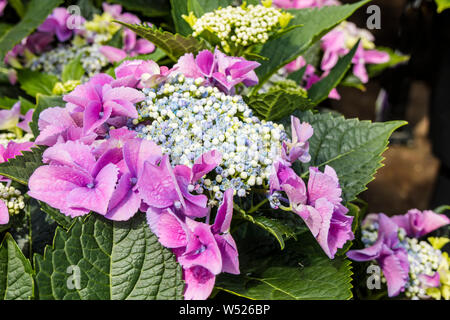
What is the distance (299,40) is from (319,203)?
1.21 feet

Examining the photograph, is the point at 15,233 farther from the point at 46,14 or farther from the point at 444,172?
the point at 444,172

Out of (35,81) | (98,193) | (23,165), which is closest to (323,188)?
(98,193)

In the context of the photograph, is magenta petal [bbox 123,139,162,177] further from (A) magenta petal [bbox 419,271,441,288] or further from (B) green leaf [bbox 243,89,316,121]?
(A) magenta petal [bbox 419,271,441,288]

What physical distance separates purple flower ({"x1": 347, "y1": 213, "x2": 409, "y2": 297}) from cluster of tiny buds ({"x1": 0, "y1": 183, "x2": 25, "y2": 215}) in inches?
17.4

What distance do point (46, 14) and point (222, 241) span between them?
0.61m

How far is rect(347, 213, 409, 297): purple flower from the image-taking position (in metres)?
A: 0.69

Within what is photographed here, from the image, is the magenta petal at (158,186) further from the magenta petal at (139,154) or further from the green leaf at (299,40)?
the green leaf at (299,40)

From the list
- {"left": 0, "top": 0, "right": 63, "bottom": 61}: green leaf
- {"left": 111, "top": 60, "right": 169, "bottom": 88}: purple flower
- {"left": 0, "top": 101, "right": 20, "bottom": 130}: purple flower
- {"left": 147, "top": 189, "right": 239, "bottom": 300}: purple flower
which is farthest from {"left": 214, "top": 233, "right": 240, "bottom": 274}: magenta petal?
{"left": 0, "top": 0, "right": 63, "bottom": 61}: green leaf

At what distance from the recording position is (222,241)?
504 millimetres

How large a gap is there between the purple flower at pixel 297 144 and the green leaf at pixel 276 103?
0.07 meters

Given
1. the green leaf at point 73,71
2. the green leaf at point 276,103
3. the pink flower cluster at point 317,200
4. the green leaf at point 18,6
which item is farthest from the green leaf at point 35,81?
the pink flower cluster at point 317,200

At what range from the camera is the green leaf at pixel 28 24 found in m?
0.86
